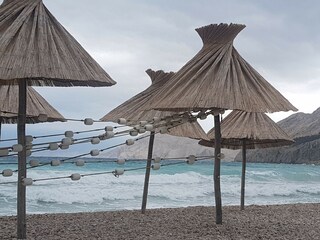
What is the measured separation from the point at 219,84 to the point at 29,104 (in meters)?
2.79

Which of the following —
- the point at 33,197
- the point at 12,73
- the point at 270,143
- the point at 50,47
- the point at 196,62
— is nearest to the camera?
the point at 12,73

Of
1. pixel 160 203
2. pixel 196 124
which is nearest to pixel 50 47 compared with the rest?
pixel 196 124

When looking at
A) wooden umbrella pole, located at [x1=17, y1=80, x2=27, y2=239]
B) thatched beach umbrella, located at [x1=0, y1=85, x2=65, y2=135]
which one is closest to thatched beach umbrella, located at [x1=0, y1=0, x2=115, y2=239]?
wooden umbrella pole, located at [x1=17, y1=80, x2=27, y2=239]

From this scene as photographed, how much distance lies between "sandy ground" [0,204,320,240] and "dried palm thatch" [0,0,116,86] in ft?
6.27

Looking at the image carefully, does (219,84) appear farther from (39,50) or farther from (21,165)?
(21,165)

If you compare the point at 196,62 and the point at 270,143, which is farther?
the point at 270,143

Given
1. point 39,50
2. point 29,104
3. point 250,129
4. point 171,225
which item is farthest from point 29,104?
point 250,129

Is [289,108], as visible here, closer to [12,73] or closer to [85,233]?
[85,233]

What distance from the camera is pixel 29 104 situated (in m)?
7.50

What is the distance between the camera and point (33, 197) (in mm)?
16656

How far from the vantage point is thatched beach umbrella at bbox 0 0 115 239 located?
15.7ft

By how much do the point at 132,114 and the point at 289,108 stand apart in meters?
2.56

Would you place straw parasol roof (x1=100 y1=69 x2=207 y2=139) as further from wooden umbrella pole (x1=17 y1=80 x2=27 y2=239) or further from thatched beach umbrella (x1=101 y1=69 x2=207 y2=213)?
wooden umbrella pole (x1=17 y1=80 x2=27 y2=239)

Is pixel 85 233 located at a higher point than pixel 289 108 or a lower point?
lower
